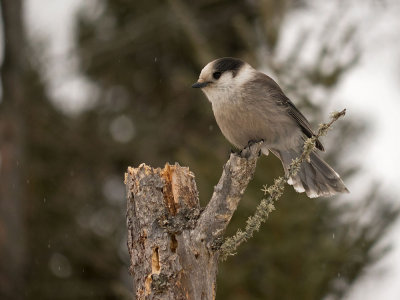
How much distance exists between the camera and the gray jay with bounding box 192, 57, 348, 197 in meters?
4.06

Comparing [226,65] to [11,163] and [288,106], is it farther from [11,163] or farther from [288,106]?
[11,163]

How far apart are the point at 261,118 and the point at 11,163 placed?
390cm

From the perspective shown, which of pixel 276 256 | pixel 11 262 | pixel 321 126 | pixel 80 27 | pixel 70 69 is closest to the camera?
pixel 321 126

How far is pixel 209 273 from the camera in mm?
2953

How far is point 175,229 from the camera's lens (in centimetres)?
296

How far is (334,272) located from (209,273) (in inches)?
96.2

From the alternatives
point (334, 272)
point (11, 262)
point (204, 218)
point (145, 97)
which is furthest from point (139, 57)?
point (204, 218)

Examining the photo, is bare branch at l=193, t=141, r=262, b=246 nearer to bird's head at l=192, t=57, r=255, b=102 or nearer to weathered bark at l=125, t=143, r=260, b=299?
weathered bark at l=125, t=143, r=260, b=299

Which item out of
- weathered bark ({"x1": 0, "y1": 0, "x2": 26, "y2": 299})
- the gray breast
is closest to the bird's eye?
the gray breast

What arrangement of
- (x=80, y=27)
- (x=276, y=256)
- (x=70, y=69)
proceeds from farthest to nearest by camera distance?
1. (x=80, y=27)
2. (x=70, y=69)
3. (x=276, y=256)

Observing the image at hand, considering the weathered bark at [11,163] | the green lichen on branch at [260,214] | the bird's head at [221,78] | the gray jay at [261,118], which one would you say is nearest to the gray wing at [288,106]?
the gray jay at [261,118]

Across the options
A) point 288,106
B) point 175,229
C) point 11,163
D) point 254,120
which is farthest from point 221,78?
point 11,163

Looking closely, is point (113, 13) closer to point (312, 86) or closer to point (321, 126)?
point (312, 86)

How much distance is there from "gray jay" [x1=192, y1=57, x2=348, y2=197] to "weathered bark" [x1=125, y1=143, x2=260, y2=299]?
0.98 meters
